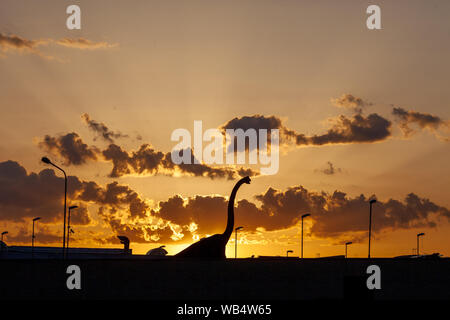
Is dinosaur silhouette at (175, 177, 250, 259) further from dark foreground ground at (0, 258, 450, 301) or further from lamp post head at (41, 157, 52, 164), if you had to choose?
lamp post head at (41, 157, 52, 164)

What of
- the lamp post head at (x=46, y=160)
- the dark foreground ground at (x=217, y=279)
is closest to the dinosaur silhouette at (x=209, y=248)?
the dark foreground ground at (x=217, y=279)

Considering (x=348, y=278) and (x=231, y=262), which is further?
(x=231, y=262)

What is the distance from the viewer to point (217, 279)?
59219mm

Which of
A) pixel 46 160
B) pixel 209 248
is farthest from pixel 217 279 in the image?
pixel 46 160

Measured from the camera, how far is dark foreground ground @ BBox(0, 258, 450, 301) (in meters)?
53.2

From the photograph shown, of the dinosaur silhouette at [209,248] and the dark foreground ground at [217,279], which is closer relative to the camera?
the dark foreground ground at [217,279]

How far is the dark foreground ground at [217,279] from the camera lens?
175 feet

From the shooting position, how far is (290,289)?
6200cm

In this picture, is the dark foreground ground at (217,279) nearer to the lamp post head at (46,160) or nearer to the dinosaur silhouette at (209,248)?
the dinosaur silhouette at (209,248)

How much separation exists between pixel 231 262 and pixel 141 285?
870 centimetres

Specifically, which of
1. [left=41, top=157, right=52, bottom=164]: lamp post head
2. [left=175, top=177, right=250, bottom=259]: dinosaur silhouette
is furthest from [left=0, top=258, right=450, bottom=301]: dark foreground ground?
[left=41, top=157, right=52, bottom=164]: lamp post head
